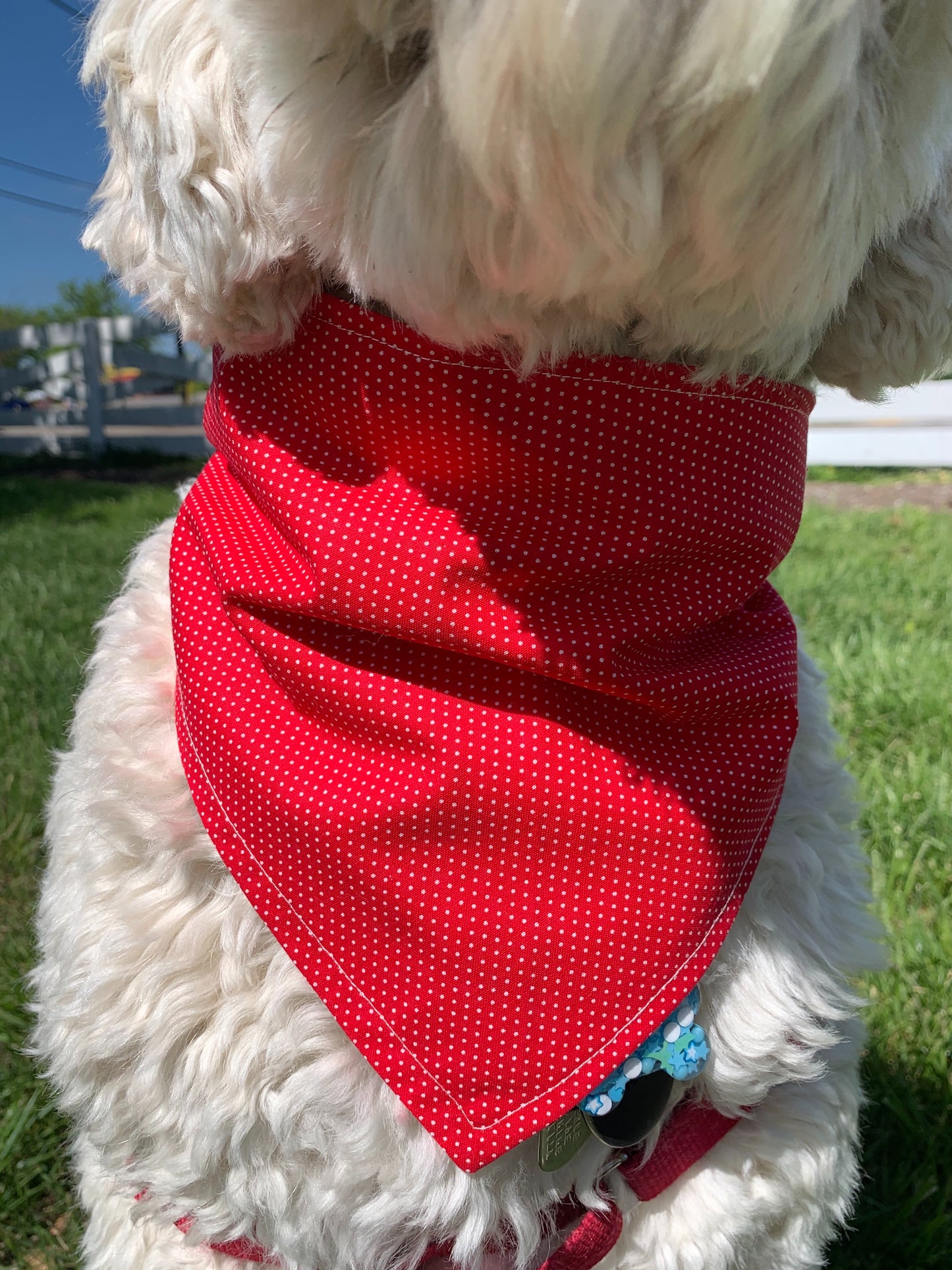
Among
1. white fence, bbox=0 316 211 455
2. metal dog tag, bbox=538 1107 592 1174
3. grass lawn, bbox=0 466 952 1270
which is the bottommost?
white fence, bbox=0 316 211 455

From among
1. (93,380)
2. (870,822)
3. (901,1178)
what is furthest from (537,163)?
(93,380)

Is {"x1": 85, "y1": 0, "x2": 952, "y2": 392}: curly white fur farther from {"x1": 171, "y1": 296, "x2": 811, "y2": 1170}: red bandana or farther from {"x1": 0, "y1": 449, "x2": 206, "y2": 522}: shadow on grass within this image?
{"x1": 0, "y1": 449, "x2": 206, "y2": 522}: shadow on grass

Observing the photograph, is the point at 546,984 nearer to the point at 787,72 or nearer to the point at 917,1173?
the point at 787,72

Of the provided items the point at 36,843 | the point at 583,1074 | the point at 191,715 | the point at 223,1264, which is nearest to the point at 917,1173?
the point at 583,1074

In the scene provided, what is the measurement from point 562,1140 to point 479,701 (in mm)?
460

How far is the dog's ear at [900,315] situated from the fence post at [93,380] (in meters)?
10.3

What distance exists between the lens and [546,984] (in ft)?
3.31

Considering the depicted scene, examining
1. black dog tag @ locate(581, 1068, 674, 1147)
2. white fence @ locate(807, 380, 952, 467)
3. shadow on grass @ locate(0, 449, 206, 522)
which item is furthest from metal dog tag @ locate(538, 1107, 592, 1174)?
white fence @ locate(807, 380, 952, 467)

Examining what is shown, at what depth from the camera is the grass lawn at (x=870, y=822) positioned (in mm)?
1568

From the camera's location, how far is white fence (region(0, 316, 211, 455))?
10.6m

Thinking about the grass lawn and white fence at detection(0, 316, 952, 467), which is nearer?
the grass lawn

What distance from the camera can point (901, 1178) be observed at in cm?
162

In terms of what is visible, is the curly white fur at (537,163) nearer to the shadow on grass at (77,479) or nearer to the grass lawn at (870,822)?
the grass lawn at (870,822)

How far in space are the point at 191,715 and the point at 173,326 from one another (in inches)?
15.7
